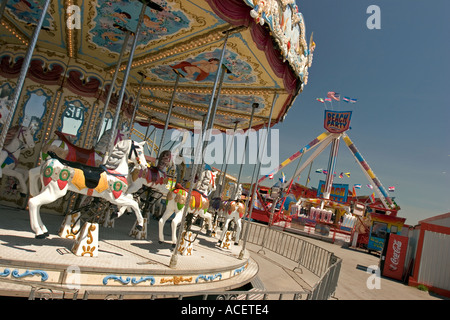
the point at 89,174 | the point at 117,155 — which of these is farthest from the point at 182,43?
the point at 89,174

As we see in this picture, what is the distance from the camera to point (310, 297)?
437 cm

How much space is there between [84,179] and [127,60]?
4.82m

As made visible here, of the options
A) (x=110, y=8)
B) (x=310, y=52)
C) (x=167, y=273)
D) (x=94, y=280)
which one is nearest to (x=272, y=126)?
(x=310, y=52)

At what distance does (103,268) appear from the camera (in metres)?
4.34

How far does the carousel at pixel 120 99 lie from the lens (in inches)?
195

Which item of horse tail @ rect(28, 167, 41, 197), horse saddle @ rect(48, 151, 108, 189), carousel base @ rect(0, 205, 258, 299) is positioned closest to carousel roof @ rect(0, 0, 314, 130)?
horse saddle @ rect(48, 151, 108, 189)

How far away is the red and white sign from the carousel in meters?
7.25

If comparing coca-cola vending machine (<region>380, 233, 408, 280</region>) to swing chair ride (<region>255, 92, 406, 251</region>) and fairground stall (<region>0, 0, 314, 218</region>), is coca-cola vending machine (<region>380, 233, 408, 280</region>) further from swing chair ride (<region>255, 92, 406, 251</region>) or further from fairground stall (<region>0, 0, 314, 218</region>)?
swing chair ride (<region>255, 92, 406, 251</region>)

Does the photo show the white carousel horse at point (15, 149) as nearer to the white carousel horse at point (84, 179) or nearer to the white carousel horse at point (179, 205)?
the white carousel horse at point (84, 179)

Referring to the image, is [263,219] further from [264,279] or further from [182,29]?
[182,29]

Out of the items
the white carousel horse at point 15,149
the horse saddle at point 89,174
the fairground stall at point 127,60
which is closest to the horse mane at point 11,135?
the white carousel horse at point 15,149

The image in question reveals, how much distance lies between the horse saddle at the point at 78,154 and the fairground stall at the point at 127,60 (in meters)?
0.10

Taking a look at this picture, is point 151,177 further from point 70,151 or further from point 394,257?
point 394,257

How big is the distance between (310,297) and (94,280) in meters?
3.24
